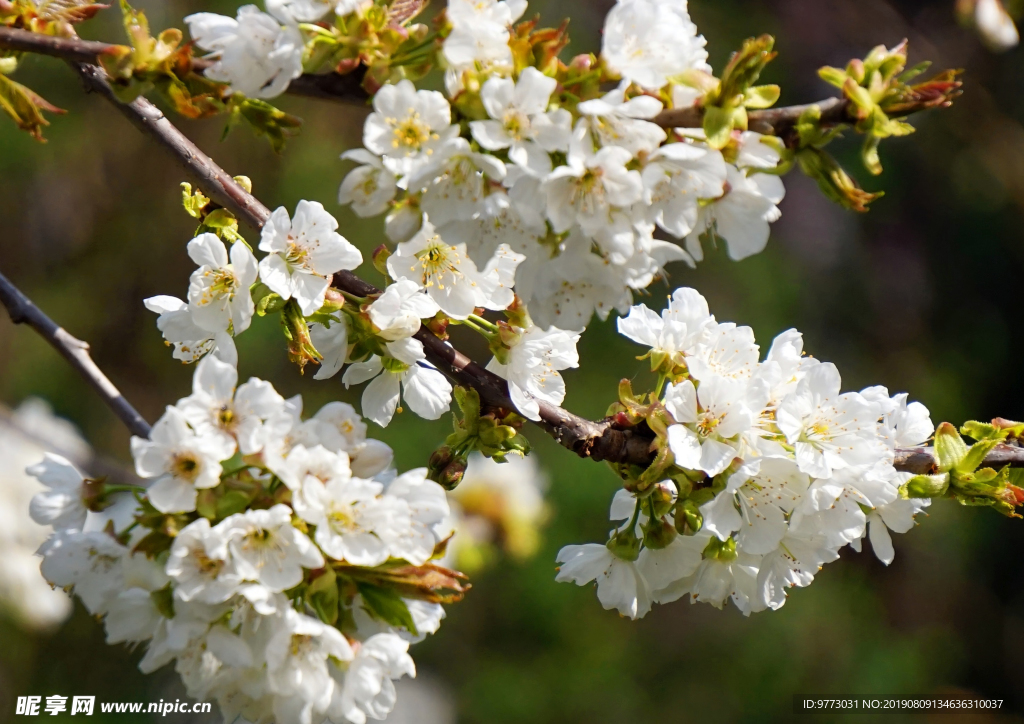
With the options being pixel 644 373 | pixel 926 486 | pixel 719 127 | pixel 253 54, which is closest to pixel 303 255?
pixel 253 54

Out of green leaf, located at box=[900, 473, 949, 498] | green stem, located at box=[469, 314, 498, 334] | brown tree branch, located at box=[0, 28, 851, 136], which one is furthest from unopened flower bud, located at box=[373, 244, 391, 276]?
green leaf, located at box=[900, 473, 949, 498]

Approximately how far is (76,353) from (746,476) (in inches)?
25.4

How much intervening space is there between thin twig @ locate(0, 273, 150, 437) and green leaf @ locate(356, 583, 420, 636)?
0.23 metres

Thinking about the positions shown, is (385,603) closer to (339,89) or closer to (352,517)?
(352,517)

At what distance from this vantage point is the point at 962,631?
3.71 m

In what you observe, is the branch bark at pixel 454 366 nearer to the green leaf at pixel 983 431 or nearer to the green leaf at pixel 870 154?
the green leaf at pixel 983 431

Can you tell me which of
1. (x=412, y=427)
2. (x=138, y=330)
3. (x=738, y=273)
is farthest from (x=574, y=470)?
(x=138, y=330)

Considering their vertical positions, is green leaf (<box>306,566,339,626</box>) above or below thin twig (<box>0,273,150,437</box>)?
below

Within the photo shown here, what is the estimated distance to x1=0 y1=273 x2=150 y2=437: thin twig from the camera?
0.76 meters

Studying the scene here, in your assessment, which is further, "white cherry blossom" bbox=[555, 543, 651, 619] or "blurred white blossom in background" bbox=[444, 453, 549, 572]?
"blurred white blossom in background" bbox=[444, 453, 549, 572]

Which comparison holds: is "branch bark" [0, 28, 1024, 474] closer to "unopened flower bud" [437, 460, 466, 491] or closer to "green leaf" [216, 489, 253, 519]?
"unopened flower bud" [437, 460, 466, 491]

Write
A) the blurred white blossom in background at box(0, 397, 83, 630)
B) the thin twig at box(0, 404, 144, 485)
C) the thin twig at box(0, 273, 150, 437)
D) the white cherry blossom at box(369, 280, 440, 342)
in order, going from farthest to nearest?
the blurred white blossom in background at box(0, 397, 83, 630), the thin twig at box(0, 404, 144, 485), the white cherry blossom at box(369, 280, 440, 342), the thin twig at box(0, 273, 150, 437)

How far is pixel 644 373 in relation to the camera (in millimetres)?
3350

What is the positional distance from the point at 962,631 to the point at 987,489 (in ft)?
10.9
